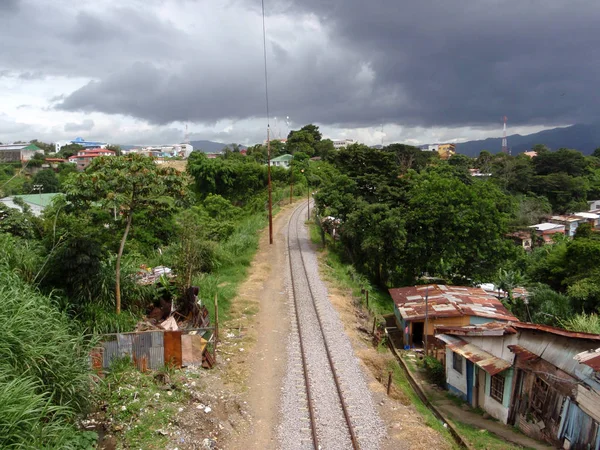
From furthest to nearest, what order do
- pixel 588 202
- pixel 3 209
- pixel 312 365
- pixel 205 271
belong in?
pixel 588 202 < pixel 205 271 < pixel 3 209 < pixel 312 365

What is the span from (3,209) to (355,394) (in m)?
16.6

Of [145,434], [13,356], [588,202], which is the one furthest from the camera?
[588,202]

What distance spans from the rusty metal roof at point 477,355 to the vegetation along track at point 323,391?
3009 millimetres

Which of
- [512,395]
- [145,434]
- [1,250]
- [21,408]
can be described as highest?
[1,250]

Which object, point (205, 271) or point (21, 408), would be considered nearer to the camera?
point (21, 408)

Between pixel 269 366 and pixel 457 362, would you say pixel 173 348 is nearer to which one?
pixel 269 366

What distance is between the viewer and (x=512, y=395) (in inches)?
437

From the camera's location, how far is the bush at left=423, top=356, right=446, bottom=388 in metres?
14.5

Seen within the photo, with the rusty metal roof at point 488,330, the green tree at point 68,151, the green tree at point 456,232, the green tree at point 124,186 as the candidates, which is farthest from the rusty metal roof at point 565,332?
the green tree at point 68,151

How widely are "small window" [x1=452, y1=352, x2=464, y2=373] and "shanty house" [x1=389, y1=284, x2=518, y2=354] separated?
281 cm

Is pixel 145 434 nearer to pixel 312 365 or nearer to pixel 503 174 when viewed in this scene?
pixel 312 365

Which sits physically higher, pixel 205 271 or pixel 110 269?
pixel 110 269

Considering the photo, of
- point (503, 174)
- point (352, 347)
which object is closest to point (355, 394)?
point (352, 347)

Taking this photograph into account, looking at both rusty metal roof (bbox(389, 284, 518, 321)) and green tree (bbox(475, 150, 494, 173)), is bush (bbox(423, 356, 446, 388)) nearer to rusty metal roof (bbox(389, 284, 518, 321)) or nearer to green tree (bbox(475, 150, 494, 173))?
rusty metal roof (bbox(389, 284, 518, 321))
